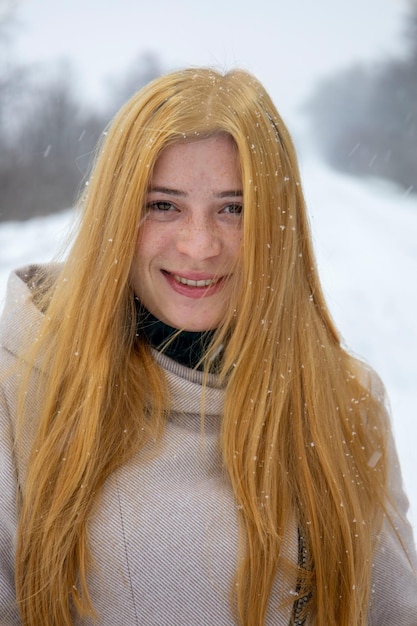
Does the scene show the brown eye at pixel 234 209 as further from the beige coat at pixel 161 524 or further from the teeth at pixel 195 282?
the beige coat at pixel 161 524

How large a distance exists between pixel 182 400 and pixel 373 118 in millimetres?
8706

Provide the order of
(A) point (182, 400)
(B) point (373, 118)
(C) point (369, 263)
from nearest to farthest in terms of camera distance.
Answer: (A) point (182, 400)
(C) point (369, 263)
(B) point (373, 118)

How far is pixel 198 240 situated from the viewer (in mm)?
1572

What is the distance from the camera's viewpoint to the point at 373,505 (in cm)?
187

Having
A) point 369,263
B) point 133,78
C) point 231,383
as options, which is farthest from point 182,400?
point 133,78

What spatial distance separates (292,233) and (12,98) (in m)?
8.44

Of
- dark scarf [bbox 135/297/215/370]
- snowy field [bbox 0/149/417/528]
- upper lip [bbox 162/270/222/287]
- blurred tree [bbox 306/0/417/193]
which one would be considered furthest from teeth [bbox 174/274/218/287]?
blurred tree [bbox 306/0/417/193]

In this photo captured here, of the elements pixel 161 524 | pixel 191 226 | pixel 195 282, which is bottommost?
pixel 161 524

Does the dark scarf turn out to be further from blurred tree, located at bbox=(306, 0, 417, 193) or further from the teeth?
blurred tree, located at bbox=(306, 0, 417, 193)

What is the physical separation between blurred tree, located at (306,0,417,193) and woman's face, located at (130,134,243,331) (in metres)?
7.30

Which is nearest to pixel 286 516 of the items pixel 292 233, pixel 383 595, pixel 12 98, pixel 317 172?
pixel 383 595

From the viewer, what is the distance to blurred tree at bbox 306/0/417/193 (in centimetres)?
912

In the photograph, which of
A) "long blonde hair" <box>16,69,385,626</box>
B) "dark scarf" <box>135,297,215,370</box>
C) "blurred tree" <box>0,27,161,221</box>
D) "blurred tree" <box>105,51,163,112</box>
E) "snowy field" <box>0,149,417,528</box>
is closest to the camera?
"long blonde hair" <box>16,69,385,626</box>

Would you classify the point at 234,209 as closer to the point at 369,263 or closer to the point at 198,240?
the point at 198,240
